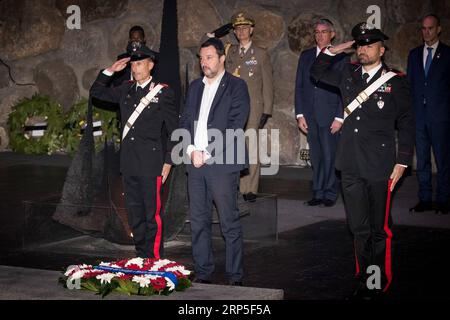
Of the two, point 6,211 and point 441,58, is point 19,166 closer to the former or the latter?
point 6,211

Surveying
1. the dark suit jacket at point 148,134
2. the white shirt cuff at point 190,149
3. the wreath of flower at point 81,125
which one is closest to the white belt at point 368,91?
the white shirt cuff at point 190,149

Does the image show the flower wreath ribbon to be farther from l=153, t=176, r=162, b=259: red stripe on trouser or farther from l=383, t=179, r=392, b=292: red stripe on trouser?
l=383, t=179, r=392, b=292: red stripe on trouser

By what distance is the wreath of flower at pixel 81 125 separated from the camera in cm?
1430

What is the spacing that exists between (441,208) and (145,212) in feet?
12.9

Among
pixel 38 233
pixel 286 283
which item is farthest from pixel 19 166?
pixel 286 283

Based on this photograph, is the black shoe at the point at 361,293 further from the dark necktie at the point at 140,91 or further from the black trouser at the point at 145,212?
the dark necktie at the point at 140,91

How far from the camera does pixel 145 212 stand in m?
7.78

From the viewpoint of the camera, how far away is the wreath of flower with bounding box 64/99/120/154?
14297mm

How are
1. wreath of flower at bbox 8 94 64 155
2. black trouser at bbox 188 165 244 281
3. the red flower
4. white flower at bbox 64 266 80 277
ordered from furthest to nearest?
1. wreath of flower at bbox 8 94 64 155
2. black trouser at bbox 188 165 244 281
3. white flower at bbox 64 266 80 277
4. the red flower

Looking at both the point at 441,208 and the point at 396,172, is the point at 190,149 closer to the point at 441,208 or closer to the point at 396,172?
the point at 396,172

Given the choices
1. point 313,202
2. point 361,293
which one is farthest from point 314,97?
point 361,293

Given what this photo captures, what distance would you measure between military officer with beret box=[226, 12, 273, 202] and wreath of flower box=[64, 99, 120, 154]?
3.56 meters

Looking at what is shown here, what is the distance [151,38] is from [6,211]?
5079 millimetres

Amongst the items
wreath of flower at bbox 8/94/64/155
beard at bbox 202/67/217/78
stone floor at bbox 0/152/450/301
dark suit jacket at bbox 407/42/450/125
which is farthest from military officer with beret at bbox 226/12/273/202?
wreath of flower at bbox 8/94/64/155
